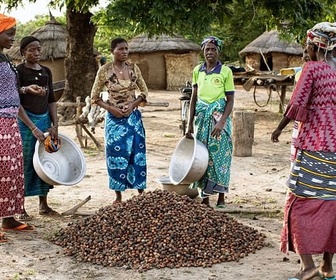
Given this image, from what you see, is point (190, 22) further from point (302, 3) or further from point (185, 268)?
point (185, 268)

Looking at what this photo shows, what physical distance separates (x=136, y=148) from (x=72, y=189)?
1.42 m

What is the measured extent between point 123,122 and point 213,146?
2.77 ft

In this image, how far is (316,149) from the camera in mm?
3680

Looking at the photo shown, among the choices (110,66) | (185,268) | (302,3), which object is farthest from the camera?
(302,3)

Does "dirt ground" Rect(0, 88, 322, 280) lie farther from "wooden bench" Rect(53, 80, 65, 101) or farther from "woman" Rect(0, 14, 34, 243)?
"wooden bench" Rect(53, 80, 65, 101)

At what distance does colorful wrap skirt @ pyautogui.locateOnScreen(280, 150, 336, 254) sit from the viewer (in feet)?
12.0

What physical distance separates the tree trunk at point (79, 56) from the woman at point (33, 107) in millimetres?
7288

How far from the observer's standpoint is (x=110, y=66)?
18.5 feet

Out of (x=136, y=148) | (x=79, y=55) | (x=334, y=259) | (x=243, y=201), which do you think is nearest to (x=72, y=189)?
(x=136, y=148)

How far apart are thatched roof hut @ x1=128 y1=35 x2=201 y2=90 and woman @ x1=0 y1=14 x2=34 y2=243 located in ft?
62.3

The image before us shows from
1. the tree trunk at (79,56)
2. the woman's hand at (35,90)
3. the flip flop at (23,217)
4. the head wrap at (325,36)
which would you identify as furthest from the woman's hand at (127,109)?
the tree trunk at (79,56)

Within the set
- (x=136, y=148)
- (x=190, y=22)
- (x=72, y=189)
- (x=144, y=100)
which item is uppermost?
(x=190, y=22)

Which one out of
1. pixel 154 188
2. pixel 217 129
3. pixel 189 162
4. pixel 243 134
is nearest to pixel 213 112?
pixel 217 129

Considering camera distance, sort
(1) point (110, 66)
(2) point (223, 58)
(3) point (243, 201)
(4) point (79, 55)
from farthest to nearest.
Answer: (2) point (223, 58) → (4) point (79, 55) → (3) point (243, 201) → (1) point (110, 66)
